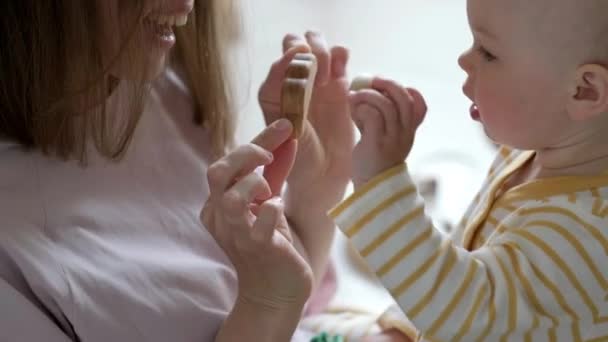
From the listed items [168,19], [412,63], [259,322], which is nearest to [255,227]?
[259,322]

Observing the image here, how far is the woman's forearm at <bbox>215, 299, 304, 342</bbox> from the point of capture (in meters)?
0.77

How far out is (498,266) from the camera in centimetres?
71

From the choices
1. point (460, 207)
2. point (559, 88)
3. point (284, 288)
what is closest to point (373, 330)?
point (284, 288)

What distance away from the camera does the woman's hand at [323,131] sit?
925 millimetres

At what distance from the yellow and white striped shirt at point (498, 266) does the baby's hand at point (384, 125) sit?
0.04 feet

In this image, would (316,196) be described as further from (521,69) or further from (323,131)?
(521,69)

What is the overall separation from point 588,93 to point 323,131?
33 cm

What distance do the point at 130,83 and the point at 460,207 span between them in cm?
77

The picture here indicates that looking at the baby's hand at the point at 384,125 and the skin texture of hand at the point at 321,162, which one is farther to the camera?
the skin texture of hand at the point at 321,162

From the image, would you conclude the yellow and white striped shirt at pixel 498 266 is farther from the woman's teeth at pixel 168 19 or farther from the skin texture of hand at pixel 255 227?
the woman's teeth at pixel 168 19

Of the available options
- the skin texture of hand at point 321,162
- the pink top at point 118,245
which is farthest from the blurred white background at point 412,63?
the pink top at point 118,245

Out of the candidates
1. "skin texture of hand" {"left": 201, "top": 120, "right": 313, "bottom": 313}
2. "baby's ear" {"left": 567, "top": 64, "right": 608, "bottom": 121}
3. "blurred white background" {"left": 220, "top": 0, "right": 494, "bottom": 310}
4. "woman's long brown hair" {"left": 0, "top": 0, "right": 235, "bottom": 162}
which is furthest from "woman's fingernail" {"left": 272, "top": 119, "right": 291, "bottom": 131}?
"blurred white background" {"left": 220, "top": 0, "right": 494, "bottom": 310}

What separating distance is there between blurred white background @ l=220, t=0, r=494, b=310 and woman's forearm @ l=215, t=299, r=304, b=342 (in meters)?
0.42

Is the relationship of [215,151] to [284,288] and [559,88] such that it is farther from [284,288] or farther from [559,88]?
[559,88]
